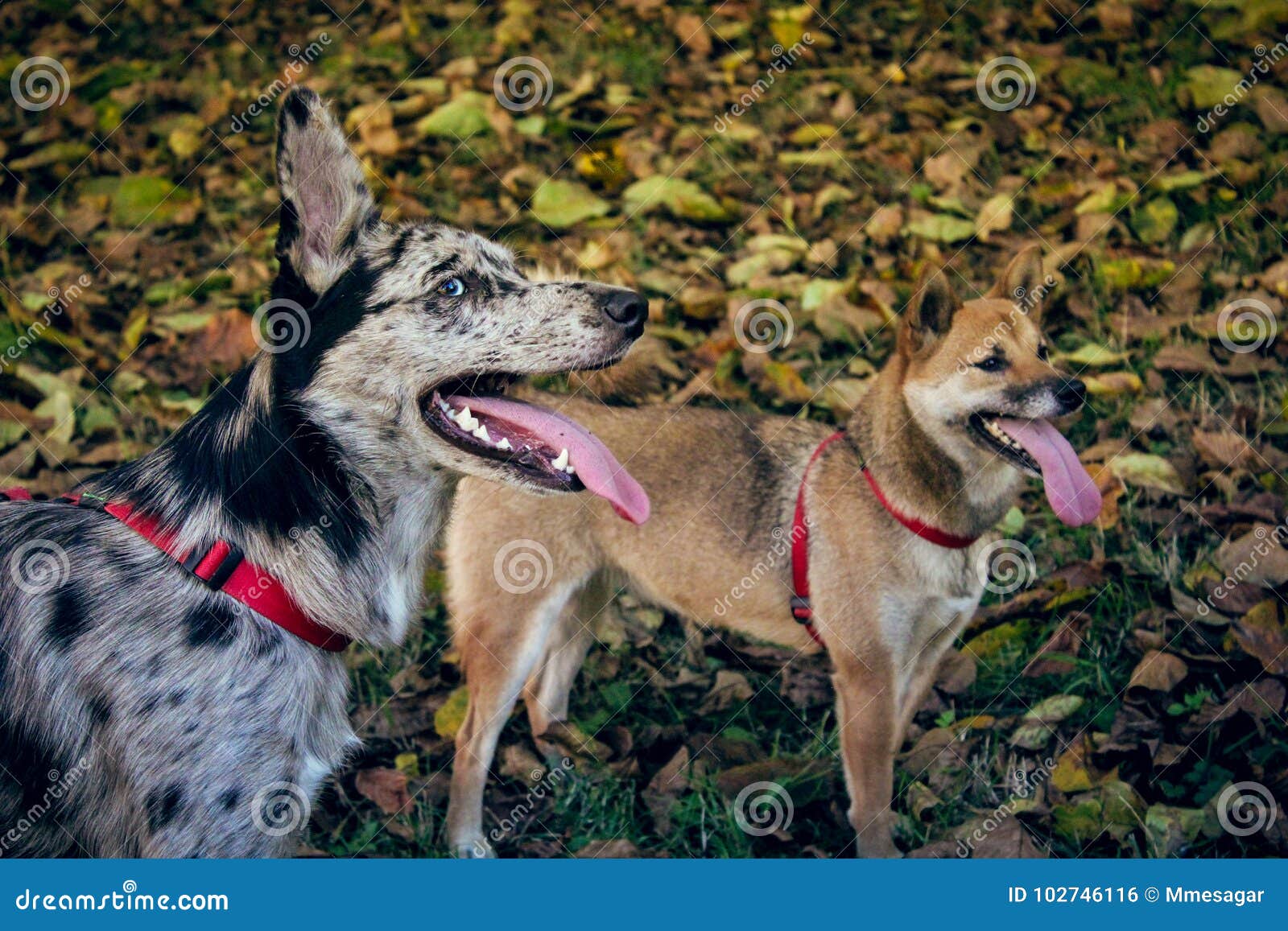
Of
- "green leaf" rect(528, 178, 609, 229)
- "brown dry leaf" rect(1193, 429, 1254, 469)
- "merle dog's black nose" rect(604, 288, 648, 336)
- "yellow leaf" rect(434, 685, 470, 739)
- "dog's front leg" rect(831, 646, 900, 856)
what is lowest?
→ "yellow leaf" rect(434, 685, 470, 739)

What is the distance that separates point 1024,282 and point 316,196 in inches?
105

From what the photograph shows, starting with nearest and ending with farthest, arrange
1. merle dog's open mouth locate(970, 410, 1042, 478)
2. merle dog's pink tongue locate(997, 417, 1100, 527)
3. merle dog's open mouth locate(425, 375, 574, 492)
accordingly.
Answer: merle dog's open mouth locate(425, 375, 574, 492) → merle dog's pink tongue locate(997, 417, 1100, 527) → merle dog's open mouth locate(970, 410, 1042, 478)

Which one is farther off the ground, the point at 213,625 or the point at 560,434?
the point at 560,434

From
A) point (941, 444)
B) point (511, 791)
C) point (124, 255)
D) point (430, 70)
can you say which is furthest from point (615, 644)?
point (430, 70)

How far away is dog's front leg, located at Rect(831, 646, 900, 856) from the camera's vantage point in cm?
401

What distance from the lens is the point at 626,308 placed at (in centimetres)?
318

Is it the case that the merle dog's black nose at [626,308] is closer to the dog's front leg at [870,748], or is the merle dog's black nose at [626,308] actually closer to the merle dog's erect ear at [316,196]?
the merle dog's erect ear at [316,196]

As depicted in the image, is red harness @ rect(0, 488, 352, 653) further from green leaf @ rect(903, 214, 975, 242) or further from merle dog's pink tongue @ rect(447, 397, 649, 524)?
green leaf @ rect(903, 214, 975, 242)

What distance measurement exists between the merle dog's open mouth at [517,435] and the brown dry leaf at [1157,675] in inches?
77.6

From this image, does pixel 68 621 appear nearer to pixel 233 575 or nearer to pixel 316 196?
pixel 233 575

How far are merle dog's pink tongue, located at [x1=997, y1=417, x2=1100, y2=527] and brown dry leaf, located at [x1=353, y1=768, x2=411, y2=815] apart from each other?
237 centimetres

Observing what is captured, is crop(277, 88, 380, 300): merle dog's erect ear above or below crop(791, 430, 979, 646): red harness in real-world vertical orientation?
above

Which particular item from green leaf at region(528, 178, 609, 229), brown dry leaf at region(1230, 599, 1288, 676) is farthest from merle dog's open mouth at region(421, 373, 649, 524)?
green leaf at region(528, 178, 609, 229)

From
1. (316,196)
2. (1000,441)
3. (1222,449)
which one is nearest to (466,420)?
(316,196)
